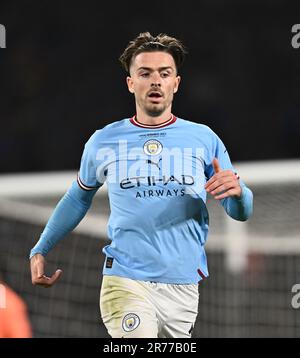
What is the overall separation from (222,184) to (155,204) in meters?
Result: 0.28

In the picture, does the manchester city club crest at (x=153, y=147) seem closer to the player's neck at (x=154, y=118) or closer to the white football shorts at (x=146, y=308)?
the player's neck at (x=154, y=118)

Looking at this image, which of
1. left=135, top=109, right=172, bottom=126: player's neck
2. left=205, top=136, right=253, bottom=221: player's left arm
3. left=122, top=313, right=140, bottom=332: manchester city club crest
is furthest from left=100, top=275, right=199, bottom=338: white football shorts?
left=135, top=109, right=172, bottom=126: player's neck

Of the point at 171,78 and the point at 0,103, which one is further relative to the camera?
the point at 0,103

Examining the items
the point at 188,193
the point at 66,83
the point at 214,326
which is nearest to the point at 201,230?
the point at 188,193

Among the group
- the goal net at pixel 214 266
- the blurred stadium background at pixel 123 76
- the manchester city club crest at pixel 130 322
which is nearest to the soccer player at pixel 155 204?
the manchester city club crest at pixel 130 322

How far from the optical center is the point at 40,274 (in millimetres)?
3158

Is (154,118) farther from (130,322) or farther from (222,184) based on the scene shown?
(130,322)

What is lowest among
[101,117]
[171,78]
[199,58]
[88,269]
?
[88,269]

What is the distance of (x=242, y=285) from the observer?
6.71 m

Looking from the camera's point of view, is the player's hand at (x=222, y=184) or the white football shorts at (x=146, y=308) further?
the white football shorts at (x=146, y=308)

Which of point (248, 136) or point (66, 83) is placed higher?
point (66, 83)

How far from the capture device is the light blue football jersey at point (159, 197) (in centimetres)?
306

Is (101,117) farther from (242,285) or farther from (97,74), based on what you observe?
(242,285)
